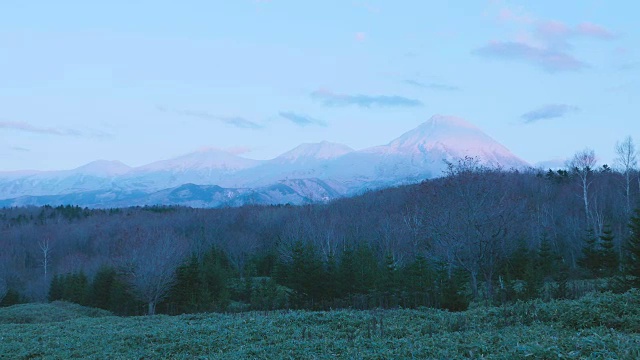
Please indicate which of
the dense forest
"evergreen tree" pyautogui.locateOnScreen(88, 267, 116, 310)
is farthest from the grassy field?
"evergreen tree" pyautogui.locateOnScreen(88, 267, 116, 310)

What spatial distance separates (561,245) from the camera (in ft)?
179

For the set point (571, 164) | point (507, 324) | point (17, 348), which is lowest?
point (17, 348)

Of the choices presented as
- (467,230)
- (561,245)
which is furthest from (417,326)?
(561,245)

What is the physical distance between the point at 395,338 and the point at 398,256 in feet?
123

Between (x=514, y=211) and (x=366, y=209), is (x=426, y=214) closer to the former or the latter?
(x=514, y=211)

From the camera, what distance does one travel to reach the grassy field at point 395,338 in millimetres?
9586

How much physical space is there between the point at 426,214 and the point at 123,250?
30602 mm

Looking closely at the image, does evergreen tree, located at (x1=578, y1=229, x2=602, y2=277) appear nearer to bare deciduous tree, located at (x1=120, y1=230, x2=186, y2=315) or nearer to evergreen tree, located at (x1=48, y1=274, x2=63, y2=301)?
bare deciduous tree, located at (x1=120, y1=230, x2=186, y2=315)

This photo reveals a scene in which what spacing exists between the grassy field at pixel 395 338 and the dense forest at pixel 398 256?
634 centimetres

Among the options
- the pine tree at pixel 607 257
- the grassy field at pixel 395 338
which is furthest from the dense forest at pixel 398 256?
the grassy field at pixel 395 338

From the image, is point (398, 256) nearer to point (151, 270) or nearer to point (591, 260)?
point (591, 260)

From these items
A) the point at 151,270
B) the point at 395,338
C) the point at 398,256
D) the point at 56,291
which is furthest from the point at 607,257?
the point at 56,291

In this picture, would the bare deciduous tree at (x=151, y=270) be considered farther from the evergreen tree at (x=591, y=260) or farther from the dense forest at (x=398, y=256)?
the evergreen tree at (x=591, y=260)

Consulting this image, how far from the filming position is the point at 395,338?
1289 cm
